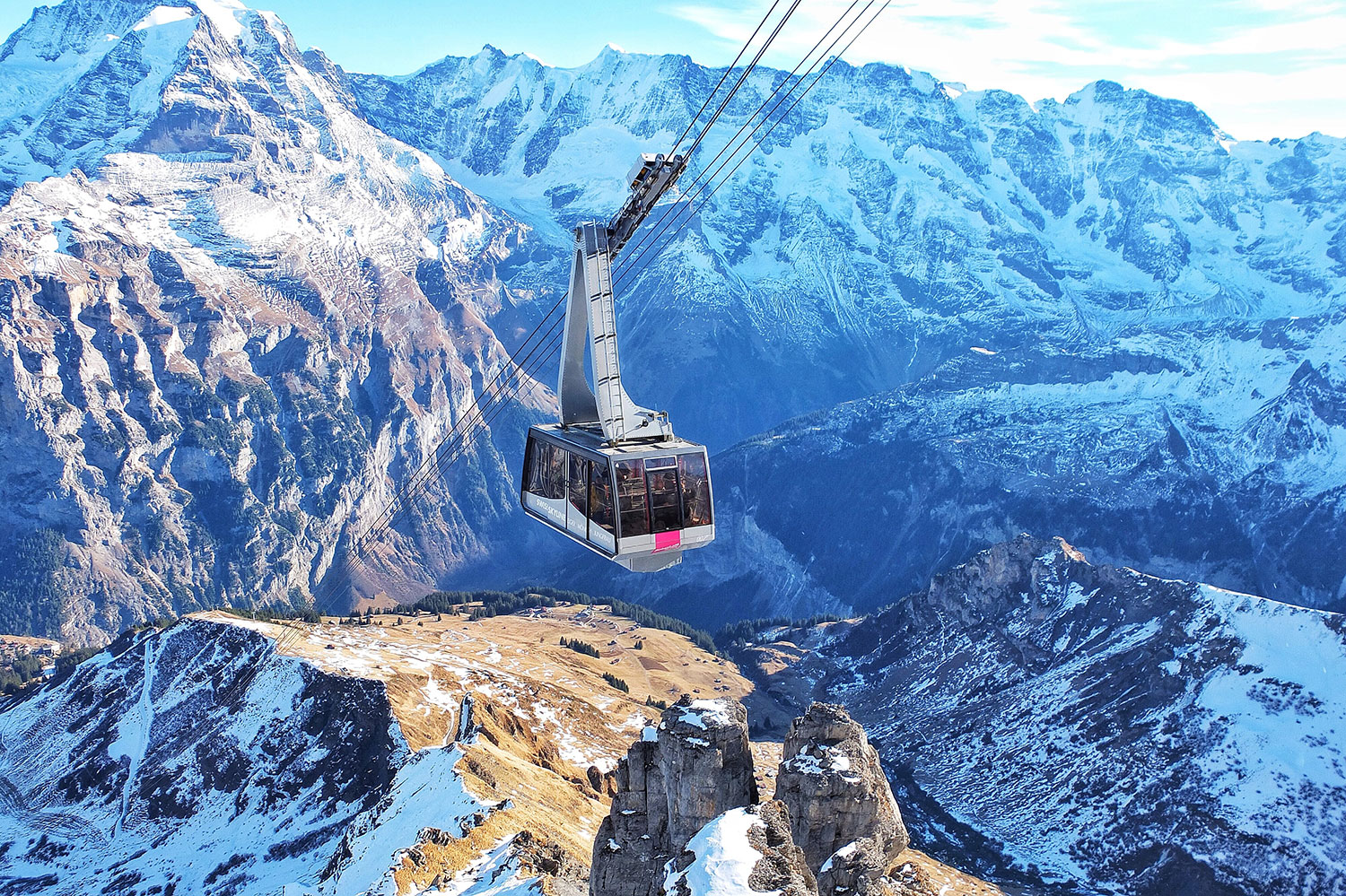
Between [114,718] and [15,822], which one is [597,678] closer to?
[114,718]

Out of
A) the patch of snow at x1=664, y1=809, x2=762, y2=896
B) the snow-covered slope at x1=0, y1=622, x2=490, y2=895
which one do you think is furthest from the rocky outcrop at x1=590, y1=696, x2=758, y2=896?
the snow-covered slope at x1=0, y1=622, x2=490, y2=895

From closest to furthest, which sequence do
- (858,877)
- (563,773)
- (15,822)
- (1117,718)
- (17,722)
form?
(858,877) < (563,773) < (15,822) < (1117,718) < (17,722)

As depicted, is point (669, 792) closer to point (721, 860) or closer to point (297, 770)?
point (721, 860)

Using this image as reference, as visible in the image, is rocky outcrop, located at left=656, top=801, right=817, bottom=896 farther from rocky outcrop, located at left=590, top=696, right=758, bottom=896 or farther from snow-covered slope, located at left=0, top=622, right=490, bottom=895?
snow-covered slope, located at left=0, top=622, right=490, bottom=895

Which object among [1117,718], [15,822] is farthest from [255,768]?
[1117,718]

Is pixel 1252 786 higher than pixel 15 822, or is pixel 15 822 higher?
pixel 1252 786

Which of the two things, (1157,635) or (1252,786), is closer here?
(1252,786)

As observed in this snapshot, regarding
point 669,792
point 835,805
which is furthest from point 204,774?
point 835,805
